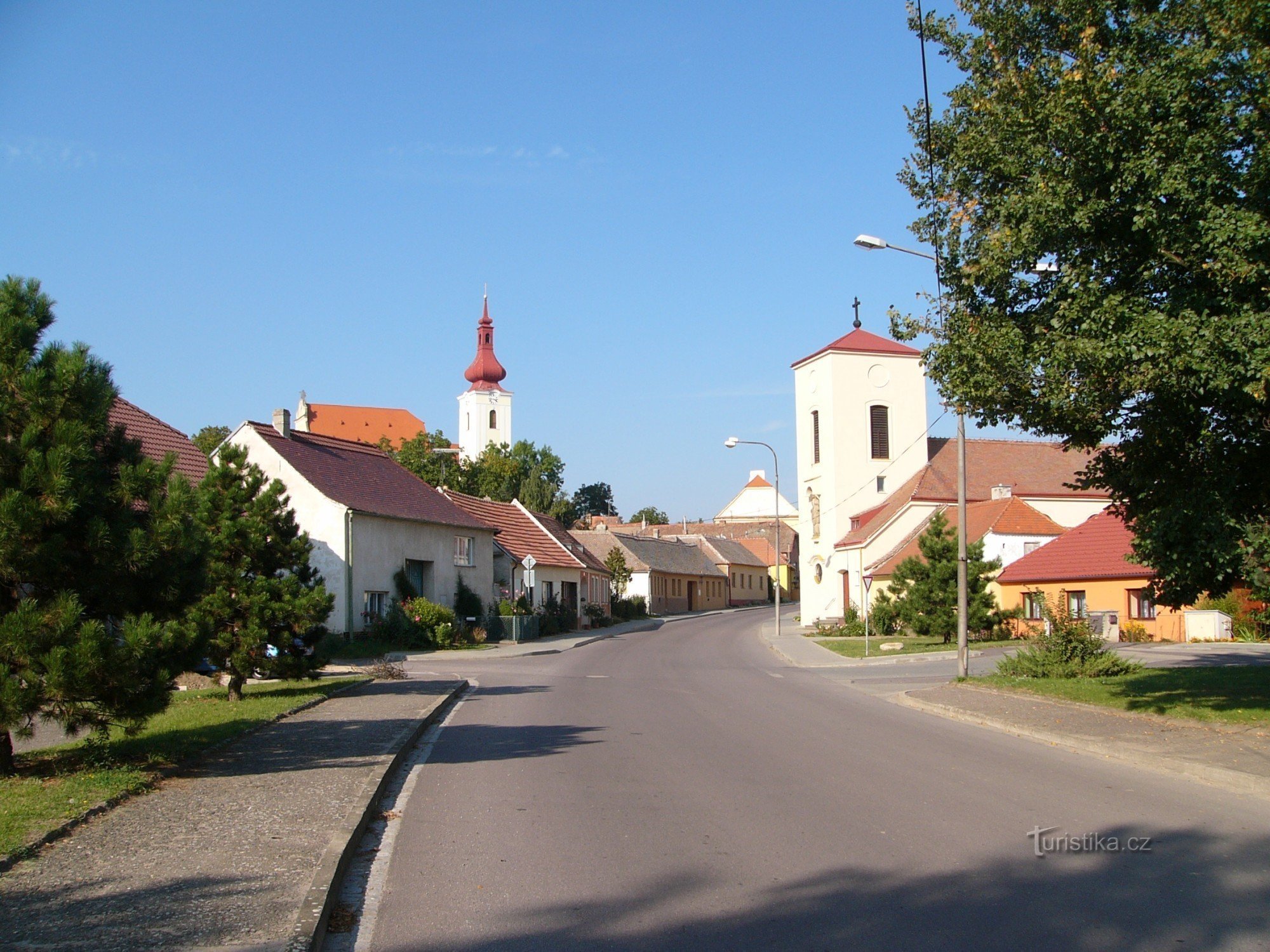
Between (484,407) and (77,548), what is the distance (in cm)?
10512

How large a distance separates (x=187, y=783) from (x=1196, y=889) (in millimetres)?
7861

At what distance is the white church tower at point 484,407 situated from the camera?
372ft

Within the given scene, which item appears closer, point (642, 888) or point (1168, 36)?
point (642, 888)

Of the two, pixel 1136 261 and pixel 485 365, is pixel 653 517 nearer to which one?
pixel 485 365

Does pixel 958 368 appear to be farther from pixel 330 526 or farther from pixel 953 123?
pixel 330 526

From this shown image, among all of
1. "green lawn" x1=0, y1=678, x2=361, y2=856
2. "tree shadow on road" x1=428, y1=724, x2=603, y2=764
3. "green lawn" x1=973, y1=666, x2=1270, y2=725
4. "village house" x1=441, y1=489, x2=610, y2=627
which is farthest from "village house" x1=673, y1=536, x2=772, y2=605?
"green lawn" x1=0, y1=678, x2=361, y2=856

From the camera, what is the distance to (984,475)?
166 feet

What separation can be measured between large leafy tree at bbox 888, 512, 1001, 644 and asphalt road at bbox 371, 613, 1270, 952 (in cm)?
1865

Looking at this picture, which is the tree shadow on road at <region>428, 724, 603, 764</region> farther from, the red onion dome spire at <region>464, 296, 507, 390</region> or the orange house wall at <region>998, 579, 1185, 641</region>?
the red onion dome spire at <region>464, 296, 507, 390</region>

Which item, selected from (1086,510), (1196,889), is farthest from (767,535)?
(1196,889)

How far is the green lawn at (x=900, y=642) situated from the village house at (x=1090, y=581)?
171 cm

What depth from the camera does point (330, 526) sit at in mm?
31906

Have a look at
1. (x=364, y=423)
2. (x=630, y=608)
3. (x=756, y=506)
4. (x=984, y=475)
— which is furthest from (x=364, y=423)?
(x=984, y=475)

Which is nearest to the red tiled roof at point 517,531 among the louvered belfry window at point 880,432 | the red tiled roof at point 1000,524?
the red tiled roof at point 1000,524
